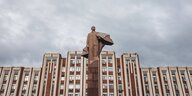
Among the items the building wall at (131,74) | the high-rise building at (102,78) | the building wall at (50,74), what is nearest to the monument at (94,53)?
the high-rise building at (102,78)

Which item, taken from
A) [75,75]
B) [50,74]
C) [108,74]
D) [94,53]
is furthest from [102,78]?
[94,53]

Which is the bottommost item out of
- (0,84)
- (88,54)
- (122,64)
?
(88,54)

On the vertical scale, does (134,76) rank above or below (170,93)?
above

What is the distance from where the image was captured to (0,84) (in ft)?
183

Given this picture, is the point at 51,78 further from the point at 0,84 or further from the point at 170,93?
the point at 170,93

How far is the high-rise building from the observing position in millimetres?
53719

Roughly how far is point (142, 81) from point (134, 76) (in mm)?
2599

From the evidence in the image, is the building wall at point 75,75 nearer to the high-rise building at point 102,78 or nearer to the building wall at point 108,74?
the high-rise building at point 102,78

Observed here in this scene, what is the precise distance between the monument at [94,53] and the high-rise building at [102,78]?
37.7 meters

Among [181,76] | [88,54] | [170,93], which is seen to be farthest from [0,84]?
[88,54]

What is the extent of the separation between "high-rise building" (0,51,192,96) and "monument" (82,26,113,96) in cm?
3768

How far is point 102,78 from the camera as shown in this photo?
180ft

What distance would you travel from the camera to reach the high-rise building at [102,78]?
53719mm

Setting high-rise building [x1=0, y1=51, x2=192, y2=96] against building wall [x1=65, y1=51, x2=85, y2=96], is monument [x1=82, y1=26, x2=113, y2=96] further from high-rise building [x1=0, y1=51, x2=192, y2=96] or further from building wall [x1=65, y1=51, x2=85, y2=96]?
building wall [x1=65, y1=51, x2=85, y2=96]
